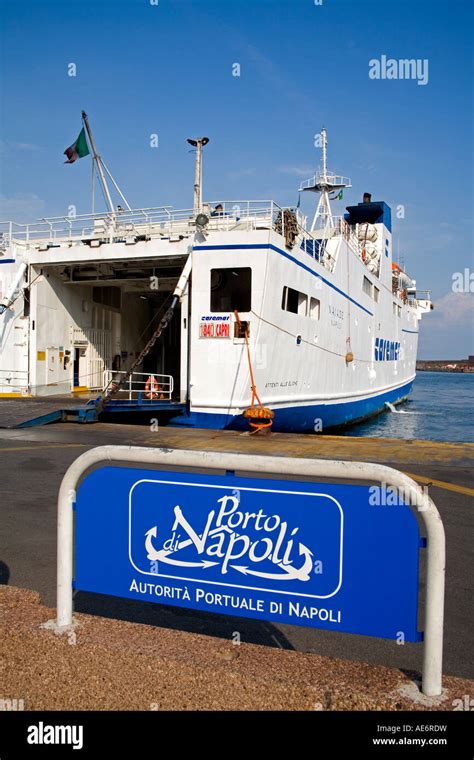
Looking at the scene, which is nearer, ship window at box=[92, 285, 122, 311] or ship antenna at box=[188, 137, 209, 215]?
ship antenna at box=[188, 137, 209, 215]

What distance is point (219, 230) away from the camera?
15461 millimetres

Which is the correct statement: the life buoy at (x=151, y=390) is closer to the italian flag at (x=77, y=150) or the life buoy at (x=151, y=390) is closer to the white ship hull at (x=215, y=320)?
the white ship hull at (x=215, y=320)

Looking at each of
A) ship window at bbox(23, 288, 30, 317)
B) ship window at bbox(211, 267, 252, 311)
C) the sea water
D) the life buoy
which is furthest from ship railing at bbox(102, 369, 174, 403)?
the sea water

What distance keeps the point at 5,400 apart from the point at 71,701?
1567cm

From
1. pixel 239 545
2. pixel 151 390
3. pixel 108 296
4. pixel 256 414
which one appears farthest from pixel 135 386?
pixel 239 545

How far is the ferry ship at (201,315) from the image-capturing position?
14.5m

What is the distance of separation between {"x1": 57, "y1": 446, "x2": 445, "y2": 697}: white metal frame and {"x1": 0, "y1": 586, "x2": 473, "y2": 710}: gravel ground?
203mm

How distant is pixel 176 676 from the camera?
276cm

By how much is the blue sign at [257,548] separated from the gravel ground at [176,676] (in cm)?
25

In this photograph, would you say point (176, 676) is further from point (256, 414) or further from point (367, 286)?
point (367, 286)

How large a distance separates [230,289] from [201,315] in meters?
2.51

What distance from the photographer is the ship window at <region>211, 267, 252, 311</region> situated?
15.7 metres

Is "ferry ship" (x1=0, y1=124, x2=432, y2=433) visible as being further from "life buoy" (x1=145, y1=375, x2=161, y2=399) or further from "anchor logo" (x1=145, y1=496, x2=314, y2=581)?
"anchor logo" (x1=145, y1=496, x2=314, y2=581)

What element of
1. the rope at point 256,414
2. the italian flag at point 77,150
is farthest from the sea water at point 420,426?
the italian flag at point 77,150
